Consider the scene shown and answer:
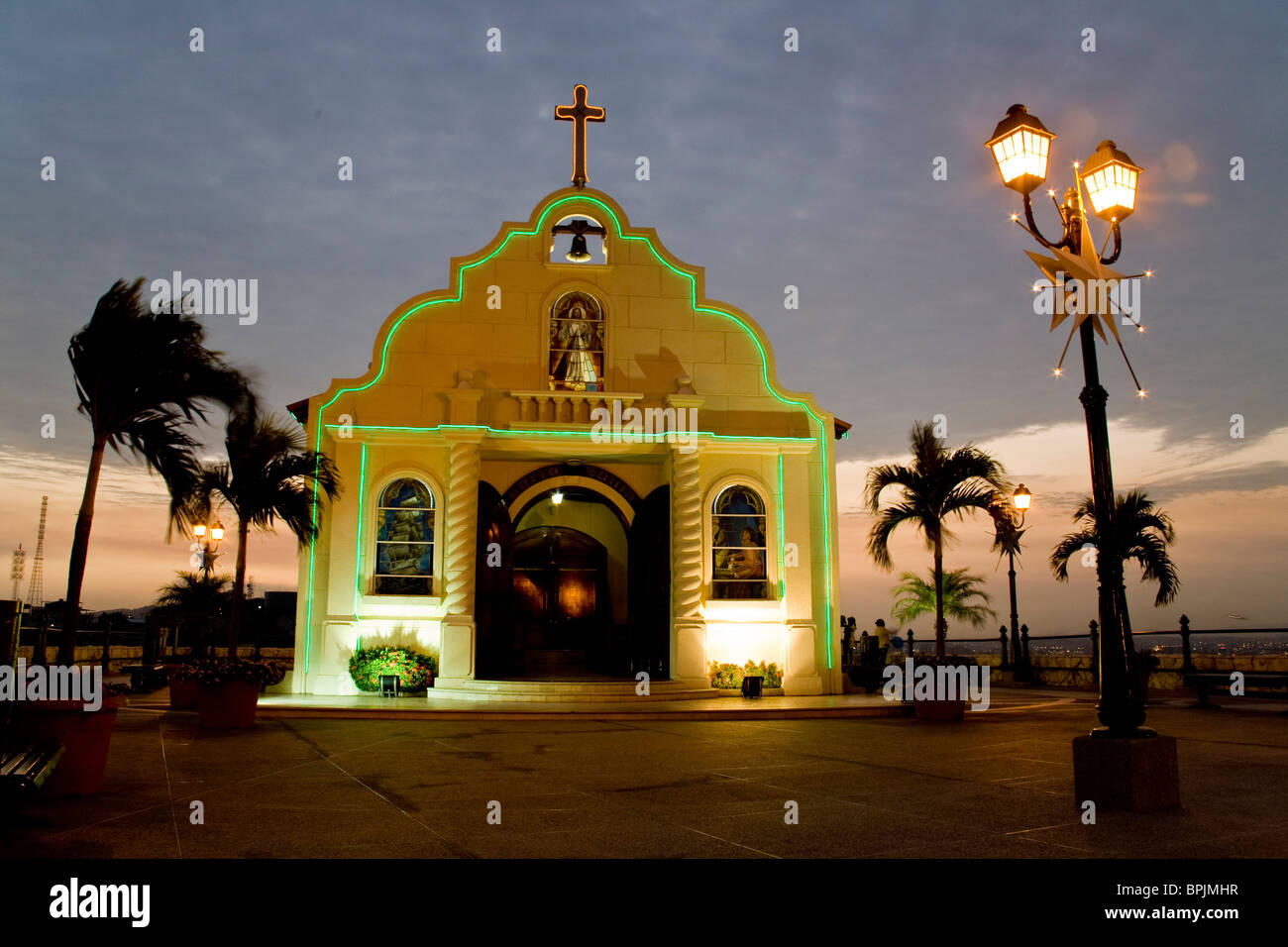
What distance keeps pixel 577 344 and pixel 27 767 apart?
15.3 m

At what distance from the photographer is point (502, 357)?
19922mm

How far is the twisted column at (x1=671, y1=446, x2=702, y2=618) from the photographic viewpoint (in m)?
19.1

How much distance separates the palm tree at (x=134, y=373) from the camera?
8.38 m

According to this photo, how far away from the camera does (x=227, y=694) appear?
495 inches

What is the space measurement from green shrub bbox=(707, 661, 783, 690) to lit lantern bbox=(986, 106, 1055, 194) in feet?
42.2

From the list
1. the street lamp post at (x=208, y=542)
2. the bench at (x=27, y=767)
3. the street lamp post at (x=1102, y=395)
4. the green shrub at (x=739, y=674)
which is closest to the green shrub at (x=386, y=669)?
the street lamp post at (x=208, y=542)

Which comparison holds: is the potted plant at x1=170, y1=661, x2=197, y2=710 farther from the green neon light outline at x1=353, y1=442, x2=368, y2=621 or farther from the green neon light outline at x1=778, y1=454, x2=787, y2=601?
the green neon light outline at x1=778, y1=454, x2=787, y2=601

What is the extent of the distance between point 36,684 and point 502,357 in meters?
13.5

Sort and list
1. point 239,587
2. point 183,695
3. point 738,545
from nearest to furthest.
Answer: point 239,587, point 183,695, point 738,545

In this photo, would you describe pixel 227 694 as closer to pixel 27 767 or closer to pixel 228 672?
pixel 228 672

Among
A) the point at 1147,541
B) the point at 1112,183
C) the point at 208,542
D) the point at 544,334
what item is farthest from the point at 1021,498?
the point at 208,542

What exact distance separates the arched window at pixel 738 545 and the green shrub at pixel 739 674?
4.68ft

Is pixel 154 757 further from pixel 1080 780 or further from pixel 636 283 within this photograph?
pixel 636 283
